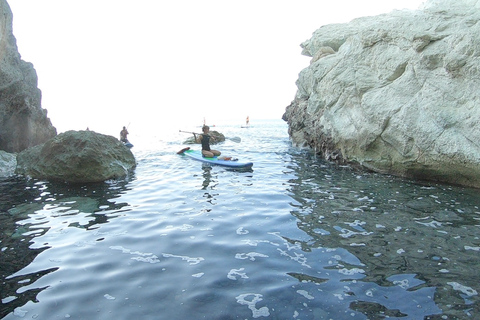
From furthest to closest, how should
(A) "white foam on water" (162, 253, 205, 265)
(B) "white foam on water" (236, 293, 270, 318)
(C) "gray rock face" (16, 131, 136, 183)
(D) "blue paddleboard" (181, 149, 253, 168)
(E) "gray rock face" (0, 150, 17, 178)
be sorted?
(D) "blue paddleboard" (181, 149, 253, 168)
(E) "gray rock face" (0, 150, 17, 178)
(C) "gray rock face" (16, 131, 136, 183)
(A) "white foam on water" (162, 253, 205, 265)
(B) "white foam on water" (236, 293, 270, 318)

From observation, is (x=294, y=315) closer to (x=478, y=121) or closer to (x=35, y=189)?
(x=478, y=121)

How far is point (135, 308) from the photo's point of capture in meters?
4.43

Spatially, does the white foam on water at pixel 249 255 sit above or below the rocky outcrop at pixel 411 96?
below

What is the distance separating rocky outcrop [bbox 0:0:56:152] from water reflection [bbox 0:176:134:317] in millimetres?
7648

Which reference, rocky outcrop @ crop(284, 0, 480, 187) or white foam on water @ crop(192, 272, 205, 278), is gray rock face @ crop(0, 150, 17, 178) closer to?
white foam on water @ crop(192, 272, 205, 278)

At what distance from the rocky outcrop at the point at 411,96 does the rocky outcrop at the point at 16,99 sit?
60.7ft

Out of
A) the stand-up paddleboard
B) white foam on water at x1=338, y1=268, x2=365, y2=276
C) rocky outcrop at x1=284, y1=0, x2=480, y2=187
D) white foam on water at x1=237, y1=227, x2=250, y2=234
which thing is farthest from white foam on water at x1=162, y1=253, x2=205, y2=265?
rocky outcrop at x1=284, y1=0, x2=480, y2=187

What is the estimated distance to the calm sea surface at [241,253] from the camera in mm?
4480

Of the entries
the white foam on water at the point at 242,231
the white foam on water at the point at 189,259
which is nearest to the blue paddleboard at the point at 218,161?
the white foam on water at the point at 242,231

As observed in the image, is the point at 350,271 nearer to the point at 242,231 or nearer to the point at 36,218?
the point at 242,231

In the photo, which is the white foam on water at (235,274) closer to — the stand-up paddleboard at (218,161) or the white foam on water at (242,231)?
the white foam on water at (242,231)

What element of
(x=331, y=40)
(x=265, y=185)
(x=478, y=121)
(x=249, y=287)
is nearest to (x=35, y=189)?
(x=265, y=185)

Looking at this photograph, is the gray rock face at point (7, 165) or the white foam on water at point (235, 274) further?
the gray rock face at point (7, 165)

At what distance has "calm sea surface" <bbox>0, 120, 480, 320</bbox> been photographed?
14.7 feet
